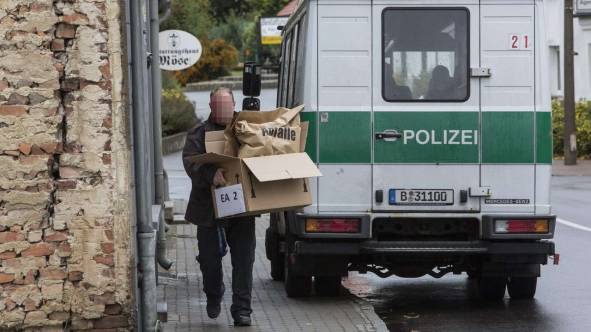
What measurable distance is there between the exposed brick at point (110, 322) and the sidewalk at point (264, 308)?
166 cm

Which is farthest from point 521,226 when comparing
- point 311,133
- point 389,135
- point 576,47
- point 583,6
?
point 576,47

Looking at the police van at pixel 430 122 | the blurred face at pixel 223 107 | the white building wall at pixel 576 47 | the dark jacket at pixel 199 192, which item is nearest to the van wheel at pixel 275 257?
the police van at pixel 430 122

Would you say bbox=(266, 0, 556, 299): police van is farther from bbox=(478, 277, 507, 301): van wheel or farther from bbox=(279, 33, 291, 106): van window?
bbox=(279, 33, 291, 106): van window

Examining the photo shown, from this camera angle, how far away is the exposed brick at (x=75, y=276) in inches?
322

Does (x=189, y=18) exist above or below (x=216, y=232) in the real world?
above

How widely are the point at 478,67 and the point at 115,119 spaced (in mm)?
4056

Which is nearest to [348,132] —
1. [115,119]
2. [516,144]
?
[516,144]

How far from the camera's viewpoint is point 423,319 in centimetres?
1132

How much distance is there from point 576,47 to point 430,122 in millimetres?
32017

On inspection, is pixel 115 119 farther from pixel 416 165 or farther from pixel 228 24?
pixel 228 24

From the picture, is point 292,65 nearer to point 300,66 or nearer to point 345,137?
point 300,66

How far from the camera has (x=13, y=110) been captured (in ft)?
26.4

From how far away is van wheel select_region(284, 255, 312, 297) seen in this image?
1213cm

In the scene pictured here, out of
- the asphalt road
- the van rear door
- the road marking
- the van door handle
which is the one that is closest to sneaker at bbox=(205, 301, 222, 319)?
the asphalt road
